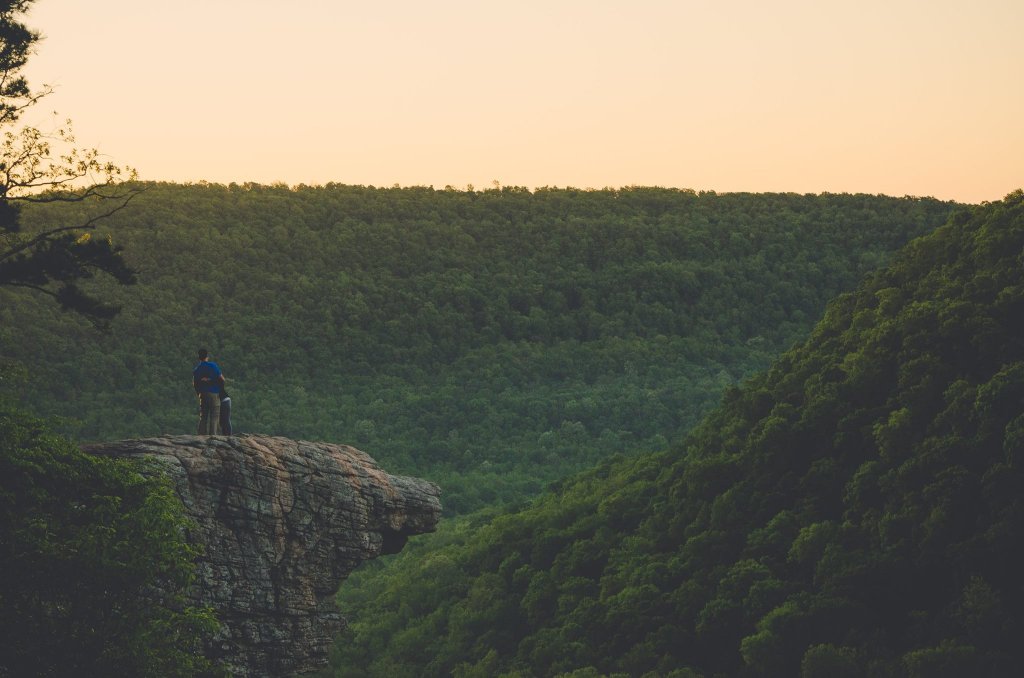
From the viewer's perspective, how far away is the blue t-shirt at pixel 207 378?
1216 inches

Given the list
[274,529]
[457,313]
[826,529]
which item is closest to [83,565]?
[274,529]

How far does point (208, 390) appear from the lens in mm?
31016

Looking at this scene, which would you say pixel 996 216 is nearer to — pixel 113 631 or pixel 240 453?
pixel 240 453

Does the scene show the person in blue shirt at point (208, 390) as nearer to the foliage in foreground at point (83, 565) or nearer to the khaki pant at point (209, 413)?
the khaki pant at point (209, 413)

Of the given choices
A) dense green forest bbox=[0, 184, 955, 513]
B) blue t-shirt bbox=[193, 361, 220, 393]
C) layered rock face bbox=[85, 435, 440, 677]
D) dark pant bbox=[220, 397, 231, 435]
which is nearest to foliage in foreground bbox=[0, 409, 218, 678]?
layered rock face bbox=[85, 435, 440, 677]

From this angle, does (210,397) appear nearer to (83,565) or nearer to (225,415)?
(225,415)

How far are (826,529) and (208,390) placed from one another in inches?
706

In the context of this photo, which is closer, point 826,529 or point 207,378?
point 207,378

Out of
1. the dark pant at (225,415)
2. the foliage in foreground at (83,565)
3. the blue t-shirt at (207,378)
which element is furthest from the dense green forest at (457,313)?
the foliage in foreground at (83,565)

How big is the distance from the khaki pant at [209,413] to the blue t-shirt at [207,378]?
27 cm

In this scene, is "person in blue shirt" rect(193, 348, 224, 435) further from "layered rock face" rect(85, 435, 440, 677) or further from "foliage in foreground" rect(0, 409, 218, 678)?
"foliage in foreground" rect(0, 409, 218, 678)

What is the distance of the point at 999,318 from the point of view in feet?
128

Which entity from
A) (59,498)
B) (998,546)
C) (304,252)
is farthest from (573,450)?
(59,498)

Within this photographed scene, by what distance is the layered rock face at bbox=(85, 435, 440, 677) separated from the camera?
29.0 m
